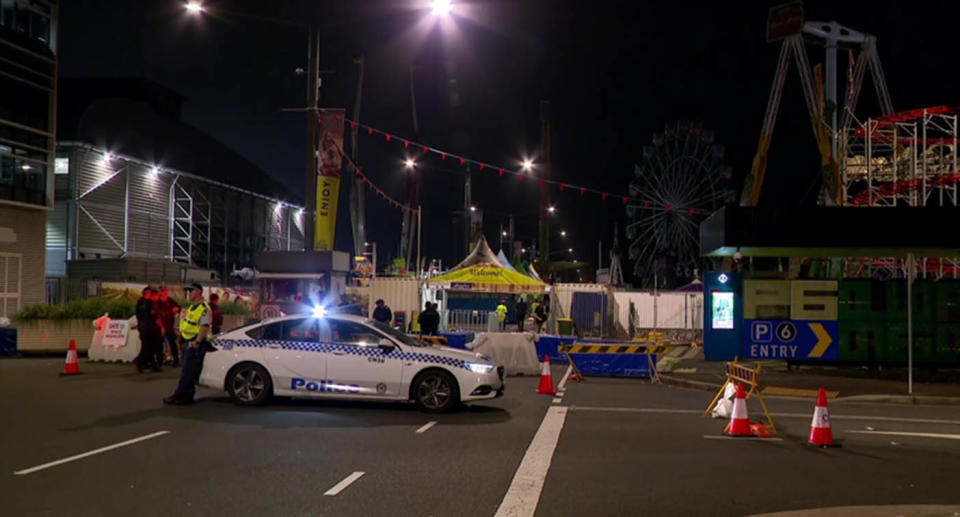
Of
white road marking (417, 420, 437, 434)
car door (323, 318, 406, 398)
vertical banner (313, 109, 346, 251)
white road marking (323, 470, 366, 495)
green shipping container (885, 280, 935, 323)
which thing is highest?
vertical banner (313, 109, 346, 251)

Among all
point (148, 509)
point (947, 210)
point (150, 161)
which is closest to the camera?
point (148, 509)

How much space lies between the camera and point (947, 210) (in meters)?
18.6

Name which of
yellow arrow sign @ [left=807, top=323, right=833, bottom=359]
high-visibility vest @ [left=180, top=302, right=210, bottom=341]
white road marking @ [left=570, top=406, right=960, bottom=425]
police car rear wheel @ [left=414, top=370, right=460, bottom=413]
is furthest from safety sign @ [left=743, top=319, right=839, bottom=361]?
high-visibility vest @ [left=180, top=302, right=210, bottom=341]

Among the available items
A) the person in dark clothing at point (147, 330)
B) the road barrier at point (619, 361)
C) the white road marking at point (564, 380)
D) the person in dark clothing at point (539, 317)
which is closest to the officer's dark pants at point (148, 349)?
the person in dark clothing at point (147, 330)

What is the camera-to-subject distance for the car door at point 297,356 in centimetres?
1245

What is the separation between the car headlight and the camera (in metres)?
12.3

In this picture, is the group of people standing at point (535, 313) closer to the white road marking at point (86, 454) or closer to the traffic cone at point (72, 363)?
the traffic cone at point (72, 363)

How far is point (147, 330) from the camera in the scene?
57.5ft

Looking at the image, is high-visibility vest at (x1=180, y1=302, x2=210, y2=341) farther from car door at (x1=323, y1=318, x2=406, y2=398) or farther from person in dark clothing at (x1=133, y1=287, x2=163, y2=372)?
person in dark clothing at (x1=133, y1=287, x2=163, y2=372)

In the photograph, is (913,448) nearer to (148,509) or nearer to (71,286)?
(148,509)

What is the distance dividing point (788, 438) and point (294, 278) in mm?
13880

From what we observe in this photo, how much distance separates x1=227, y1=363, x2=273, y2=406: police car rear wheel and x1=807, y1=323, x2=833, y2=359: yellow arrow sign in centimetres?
1424

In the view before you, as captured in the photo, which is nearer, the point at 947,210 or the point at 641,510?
the point at 641,510

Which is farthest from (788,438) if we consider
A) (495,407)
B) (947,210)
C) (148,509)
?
(947,210)
